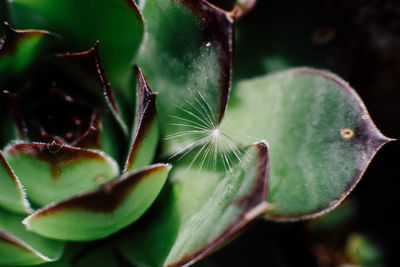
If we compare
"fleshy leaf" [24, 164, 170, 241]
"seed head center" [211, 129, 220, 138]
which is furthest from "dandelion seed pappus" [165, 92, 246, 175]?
"fleshy leaf" [24, 164, 170, 241]

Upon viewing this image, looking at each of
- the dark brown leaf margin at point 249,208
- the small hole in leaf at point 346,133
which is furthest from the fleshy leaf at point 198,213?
the small hole in leaf at point 346,133

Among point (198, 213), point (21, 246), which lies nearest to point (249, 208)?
point (198, 213)

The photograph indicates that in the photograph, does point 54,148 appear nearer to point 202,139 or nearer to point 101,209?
point 101,209

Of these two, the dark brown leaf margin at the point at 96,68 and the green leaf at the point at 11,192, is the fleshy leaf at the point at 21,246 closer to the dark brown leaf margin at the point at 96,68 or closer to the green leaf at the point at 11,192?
the green leaf at the point at 11,192

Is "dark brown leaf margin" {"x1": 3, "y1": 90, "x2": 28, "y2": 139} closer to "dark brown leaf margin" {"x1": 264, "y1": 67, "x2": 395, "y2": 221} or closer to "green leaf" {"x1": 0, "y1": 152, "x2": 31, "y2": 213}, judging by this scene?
"green leaf" {"x1": 0, "y1": 152, "x2": 31, "y2": 213}

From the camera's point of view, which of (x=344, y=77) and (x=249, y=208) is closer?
(x=249, y=208)
